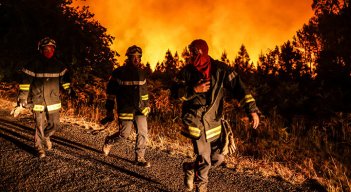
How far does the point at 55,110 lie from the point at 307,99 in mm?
10100

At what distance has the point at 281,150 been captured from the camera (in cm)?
656

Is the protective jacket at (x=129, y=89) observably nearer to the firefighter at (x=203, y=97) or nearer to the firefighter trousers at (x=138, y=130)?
the firefighter trousers at (x=138, y=130)

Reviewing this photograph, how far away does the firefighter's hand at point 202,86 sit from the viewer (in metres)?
3.99

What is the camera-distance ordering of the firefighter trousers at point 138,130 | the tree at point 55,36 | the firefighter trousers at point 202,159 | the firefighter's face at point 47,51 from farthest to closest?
the tree at point 55,36 < the firefighter's face at point 47,51 < the firefighter trousers at point 138,130 < the firefighter trousers at point 202,159

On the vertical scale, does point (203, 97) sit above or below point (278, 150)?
above

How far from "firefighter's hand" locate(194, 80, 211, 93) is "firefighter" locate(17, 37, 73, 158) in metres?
2.90

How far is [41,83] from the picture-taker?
5.79m

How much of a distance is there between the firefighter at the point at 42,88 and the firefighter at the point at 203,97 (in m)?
2.60

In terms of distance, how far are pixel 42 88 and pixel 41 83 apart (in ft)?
0.27

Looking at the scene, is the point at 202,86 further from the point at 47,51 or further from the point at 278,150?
the point at 278,150

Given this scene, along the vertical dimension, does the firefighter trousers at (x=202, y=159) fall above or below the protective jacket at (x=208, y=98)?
below

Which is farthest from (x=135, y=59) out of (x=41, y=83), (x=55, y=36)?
(x=55, y=36)

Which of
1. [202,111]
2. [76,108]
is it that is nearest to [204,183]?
[202,111]

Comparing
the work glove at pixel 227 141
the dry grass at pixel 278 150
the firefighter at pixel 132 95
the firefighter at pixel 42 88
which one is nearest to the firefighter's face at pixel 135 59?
the firefighter at pixel 132 95
